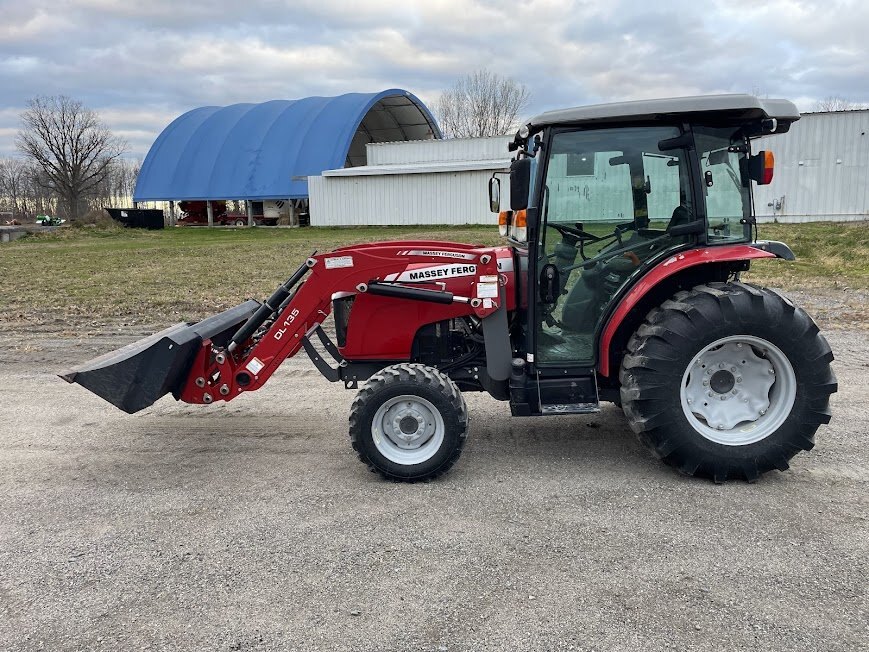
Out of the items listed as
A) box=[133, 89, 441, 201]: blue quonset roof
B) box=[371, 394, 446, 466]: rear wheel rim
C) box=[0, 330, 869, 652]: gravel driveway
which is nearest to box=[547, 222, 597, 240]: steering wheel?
box=[371, 394, 446, 466]: rear wheel rim

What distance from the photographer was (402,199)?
30406mm

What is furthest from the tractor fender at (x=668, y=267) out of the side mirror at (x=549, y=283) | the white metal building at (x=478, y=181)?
the white metal building at (x=478, y=181)

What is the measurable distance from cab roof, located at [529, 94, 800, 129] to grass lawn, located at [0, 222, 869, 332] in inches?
278

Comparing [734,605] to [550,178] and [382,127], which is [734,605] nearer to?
[550,178]

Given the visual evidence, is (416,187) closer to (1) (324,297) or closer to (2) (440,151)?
(2) (440,151)

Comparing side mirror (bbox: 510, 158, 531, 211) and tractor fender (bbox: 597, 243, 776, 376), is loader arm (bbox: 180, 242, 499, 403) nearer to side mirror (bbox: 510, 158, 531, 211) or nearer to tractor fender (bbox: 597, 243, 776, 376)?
side mirror (bbox: 510, 158, 531, 211)

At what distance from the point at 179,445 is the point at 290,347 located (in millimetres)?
1217

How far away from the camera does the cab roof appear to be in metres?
3.86

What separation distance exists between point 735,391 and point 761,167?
1361mm

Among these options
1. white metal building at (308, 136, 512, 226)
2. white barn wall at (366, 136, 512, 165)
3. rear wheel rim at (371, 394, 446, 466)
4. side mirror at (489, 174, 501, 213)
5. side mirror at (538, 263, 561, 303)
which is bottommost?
rear wheel rim at (371, 394, 446, 466)

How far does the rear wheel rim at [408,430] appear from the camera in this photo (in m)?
4.08

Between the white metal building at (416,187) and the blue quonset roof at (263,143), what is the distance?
231cm

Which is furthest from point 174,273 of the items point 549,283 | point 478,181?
point 478,181

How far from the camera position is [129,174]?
82.4 metres
